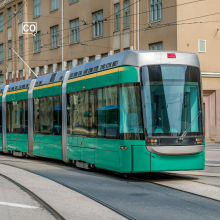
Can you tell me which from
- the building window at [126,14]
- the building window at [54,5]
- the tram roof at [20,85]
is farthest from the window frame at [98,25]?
the tram roof at [20,85]

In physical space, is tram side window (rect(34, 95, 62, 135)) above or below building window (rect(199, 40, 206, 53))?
below

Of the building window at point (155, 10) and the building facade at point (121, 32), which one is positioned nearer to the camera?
the building facade at point (121, 32)

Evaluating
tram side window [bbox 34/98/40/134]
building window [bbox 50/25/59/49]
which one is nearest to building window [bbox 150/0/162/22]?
building window [bbox 50/25/59/49]

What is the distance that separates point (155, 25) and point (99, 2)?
6.35 meters

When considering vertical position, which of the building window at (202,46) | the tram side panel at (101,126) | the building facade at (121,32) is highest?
the building facade at (121,32)

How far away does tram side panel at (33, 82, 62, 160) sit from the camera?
15.0 m

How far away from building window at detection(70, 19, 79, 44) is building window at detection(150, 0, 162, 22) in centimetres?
865

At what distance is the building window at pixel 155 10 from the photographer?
26766 millimetres

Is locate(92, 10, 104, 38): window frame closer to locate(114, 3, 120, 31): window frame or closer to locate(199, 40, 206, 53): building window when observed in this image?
locate(114, 3, 120, 31): window frame

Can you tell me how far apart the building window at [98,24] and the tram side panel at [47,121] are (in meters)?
15.8

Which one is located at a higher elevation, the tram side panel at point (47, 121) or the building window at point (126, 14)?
the building window at point (126, 14)

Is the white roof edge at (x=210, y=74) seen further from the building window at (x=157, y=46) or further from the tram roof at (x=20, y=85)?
the tram roof at (x=20, y=85)

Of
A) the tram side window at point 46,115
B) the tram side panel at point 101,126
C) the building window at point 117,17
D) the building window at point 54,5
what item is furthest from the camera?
the building window at point 54,5

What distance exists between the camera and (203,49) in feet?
89.2
